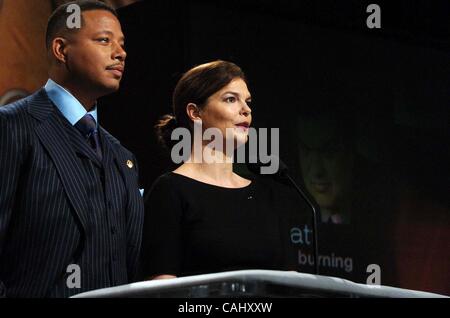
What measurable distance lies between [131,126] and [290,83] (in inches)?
35.1

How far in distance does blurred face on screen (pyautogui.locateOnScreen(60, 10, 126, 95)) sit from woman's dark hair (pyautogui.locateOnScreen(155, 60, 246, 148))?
1.21 feet

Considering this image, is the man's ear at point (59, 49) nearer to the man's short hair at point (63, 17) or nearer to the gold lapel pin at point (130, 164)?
the man's short hair at point (63, 17)

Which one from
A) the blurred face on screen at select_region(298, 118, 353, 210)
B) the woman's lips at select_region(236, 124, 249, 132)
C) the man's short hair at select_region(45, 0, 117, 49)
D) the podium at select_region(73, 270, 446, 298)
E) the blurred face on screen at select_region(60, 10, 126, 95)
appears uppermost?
the man's short hair at select_region(45, 0, 117, 49)

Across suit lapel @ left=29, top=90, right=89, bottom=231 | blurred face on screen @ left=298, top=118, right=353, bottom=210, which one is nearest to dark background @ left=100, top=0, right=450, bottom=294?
blurred face on screen @ left=298, top=118, right=353, bottom=210

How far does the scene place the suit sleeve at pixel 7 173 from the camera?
7.75 feet

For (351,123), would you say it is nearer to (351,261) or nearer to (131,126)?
(351,261)

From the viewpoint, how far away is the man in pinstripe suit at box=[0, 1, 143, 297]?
2363 mm

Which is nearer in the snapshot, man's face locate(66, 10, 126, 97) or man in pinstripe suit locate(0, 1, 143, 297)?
man in pinstripe suit locate(0, 1, 143, 297)

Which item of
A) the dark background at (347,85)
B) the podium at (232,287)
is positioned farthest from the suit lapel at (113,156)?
the dark background at (347,85)

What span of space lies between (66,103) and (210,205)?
1.72 ft

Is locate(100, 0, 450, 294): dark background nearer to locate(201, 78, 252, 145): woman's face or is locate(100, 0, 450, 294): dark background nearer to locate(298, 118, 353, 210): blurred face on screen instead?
locate(298, 118, 353, 210): blurred face on screen

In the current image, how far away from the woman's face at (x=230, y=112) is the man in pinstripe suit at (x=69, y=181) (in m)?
0.32

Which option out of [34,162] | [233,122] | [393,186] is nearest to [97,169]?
[34,162]

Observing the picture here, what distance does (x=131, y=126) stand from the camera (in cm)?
422
